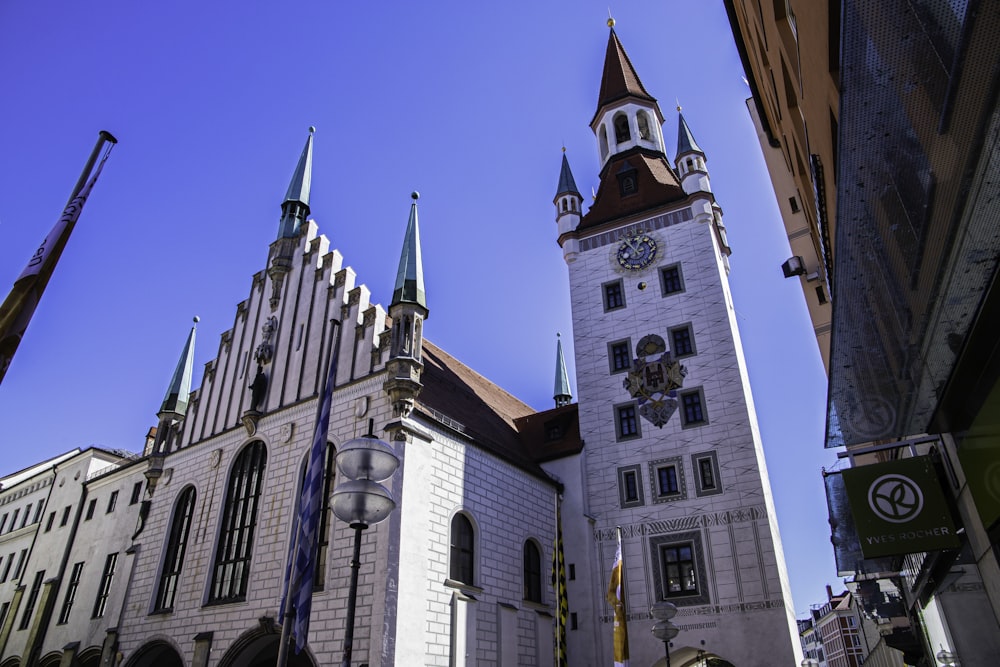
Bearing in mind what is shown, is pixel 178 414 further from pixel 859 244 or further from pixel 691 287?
pixel 859 244

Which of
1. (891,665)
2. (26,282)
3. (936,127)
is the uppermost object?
(26,282)

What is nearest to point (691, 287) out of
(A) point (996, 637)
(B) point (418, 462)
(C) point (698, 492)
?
(C) point (698, 492)

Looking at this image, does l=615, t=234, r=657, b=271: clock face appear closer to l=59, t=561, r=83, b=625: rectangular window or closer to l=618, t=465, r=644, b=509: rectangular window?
l=618, t=465, r=644, b=509: rectangular window

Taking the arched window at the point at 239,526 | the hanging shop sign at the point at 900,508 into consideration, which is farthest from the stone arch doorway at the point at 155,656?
the hanging shop sign at the point at 900,508

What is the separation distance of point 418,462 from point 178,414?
41.2 ft

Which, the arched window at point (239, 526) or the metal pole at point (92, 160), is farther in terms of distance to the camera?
the arched window at point (239, 526)

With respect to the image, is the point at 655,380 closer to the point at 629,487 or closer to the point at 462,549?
the point at 629,487

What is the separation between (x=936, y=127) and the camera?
410 cm

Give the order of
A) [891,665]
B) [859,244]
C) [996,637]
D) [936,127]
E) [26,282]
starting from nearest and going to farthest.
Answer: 1. [936,127]
2. [859,244]
3. [996,637]
4. [26,282]
5. [891,665]

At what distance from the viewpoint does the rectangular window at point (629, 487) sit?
22.3m

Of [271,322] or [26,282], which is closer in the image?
[26,282]

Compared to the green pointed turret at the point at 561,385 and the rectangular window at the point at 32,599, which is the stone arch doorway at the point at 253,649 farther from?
the green pointed turret at the point at 561,385

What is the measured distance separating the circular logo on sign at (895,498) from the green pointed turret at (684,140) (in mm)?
23024

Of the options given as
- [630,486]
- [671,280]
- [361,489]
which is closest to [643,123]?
[671,280]
